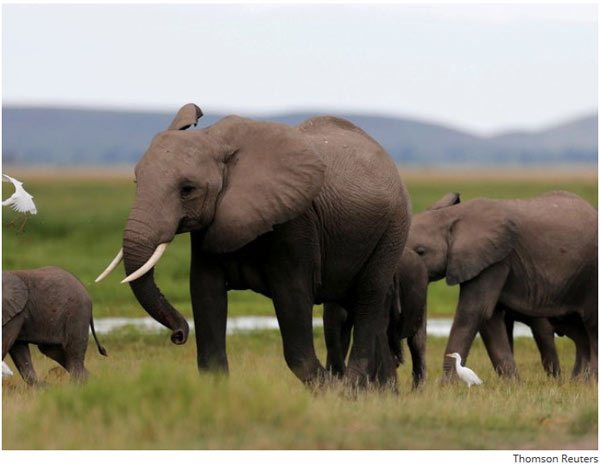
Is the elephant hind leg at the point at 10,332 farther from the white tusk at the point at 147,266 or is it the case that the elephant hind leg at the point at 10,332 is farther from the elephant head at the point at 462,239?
the elephant head at the point at 462,239

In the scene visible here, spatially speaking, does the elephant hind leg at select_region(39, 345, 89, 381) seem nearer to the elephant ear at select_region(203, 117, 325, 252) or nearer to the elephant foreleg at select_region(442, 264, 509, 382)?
the elephant ear at select_region(203, 117, 325, 252)

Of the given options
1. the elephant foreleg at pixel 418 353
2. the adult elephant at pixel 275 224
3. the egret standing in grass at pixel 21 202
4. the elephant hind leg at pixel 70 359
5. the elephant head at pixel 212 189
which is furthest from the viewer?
the elephant foreleg at pixel 418 353

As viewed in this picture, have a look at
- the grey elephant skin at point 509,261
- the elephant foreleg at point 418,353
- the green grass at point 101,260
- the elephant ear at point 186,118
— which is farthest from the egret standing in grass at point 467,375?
the green grass at point 101,260

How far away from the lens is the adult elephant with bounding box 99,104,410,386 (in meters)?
9.01

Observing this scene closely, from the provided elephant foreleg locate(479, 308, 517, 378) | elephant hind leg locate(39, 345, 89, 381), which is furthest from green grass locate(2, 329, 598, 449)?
elephant foreleg locate(479, 308, 517, 378)

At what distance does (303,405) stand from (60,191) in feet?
211

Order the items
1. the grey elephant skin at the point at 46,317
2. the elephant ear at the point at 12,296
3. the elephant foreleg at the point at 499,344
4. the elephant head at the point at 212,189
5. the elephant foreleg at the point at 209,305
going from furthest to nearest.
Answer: the elephant foreleg at the point at 499,344 < the grey elephant skin at the point at 46,317 < the elephant ear at the point at 12,296 < the elephant foreleg at the point at 209,305 < the elephant head at the point at 212,189

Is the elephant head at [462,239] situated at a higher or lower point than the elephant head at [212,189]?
lower

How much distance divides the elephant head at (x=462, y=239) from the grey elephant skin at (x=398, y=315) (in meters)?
0.77

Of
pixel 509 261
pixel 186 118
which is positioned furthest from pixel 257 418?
pixel 509 261

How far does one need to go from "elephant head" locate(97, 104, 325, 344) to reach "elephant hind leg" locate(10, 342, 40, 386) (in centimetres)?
223

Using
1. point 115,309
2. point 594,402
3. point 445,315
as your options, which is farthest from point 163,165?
point 445,315

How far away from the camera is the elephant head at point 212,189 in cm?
886

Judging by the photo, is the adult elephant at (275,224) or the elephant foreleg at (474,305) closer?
the adult elephant at (275,224)
